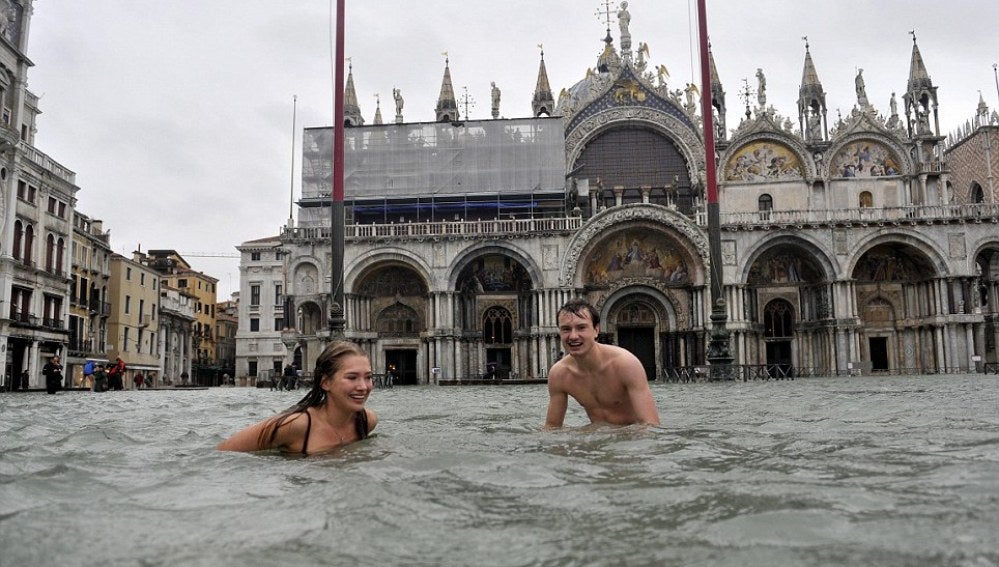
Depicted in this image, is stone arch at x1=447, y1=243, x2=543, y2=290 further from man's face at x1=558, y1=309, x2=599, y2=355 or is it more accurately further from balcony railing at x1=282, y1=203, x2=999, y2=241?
man's face at x1=558, y1=309, x2=599, y2=355

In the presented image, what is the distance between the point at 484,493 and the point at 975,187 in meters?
48.0

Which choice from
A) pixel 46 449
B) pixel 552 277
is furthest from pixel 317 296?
pixel 46 449

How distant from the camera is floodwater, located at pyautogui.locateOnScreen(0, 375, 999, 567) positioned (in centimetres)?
236

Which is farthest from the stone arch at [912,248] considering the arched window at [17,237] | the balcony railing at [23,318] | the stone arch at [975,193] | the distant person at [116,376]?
the arched window at [17,237]

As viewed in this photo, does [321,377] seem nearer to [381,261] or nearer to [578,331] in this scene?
[578,331]

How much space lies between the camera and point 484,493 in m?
3.45

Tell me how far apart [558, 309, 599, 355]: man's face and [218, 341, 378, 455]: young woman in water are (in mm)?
1753

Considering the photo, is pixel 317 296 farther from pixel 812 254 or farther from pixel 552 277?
pixel 812 254

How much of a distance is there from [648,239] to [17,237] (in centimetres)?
2571

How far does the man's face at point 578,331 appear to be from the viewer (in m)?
6.20

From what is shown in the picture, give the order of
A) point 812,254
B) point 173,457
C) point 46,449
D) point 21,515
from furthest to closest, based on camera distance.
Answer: point 812,254 → point 46,449 → point 173,457 → point 21,515

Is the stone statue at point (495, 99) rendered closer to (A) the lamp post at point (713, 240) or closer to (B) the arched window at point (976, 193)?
(A) the lamp post at point (713, 240)

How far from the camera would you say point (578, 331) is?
20.4 ft

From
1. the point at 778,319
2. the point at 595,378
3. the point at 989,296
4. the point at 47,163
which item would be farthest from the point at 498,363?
the point at 595,378
